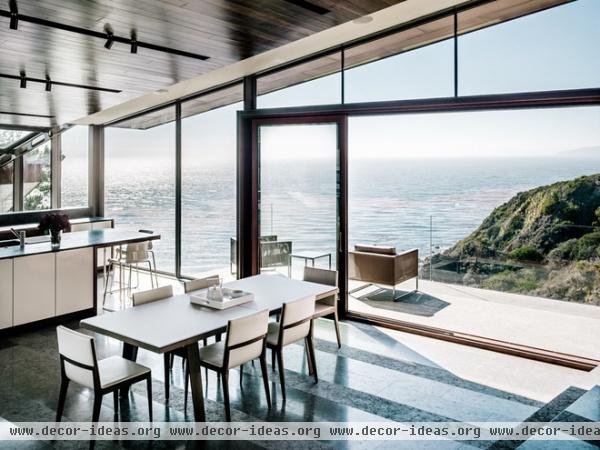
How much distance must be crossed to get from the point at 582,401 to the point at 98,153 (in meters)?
9.52

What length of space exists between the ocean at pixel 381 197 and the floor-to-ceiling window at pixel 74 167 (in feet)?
10.8

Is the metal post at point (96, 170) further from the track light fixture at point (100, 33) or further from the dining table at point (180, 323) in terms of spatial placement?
the dining table at point (180, 323)

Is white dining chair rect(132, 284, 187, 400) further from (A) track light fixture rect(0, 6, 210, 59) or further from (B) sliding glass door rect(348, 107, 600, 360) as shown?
(B) sliding glass door rect(348, 107, 600, 360)

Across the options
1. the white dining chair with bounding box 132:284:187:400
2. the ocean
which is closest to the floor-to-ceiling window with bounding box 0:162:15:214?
the ocean

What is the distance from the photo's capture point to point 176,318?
3.48 metres

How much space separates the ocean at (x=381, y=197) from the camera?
507 centimetres

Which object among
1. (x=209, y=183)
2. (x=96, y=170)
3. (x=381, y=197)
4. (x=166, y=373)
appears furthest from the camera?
(x=96, y=170)

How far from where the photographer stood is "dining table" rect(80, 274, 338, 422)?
3.06 m

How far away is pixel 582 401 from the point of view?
2477 mm

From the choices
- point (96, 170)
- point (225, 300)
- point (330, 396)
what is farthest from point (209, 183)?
point (330, 396)

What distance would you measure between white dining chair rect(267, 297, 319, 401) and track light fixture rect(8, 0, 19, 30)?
277 cm

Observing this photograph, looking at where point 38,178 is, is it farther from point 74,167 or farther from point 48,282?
point 48,282

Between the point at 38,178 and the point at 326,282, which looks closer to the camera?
the point at 326,282

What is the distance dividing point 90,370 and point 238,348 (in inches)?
36.9
